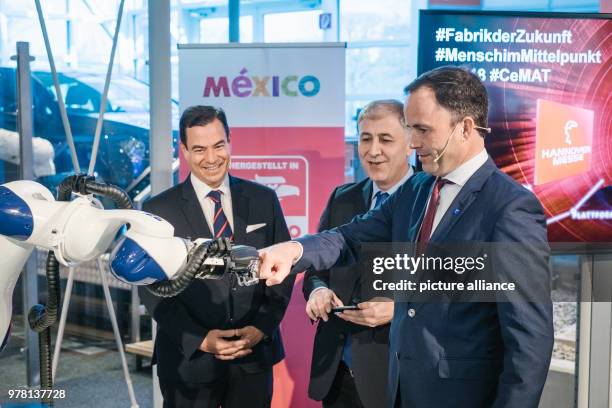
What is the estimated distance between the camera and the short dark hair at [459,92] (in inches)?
63.4

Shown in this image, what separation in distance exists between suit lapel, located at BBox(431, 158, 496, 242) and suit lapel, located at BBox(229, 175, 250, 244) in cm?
94

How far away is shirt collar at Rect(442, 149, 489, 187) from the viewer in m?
1.62

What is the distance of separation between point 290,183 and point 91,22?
3.38m

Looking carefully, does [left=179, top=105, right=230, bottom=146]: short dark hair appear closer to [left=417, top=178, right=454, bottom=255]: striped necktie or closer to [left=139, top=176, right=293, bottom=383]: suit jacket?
[left=139, top=176, right=293, bottom=383]: suit jacket

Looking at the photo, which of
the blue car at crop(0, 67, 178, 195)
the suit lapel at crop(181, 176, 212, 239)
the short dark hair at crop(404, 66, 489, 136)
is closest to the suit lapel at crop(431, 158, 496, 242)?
the short dark hair at crop(404, 66, 489, 136)

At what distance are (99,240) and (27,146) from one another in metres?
3.18

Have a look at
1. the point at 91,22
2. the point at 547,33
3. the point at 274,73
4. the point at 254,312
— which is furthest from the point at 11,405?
the point at 91,22

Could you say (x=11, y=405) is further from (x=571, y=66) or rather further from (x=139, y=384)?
(x=139, y=384)

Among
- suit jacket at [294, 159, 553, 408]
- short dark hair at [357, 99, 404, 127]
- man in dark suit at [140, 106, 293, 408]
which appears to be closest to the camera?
suit jacket at [294, 159, 553, 408]

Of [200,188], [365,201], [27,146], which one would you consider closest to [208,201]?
[200,188]

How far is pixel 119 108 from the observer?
5609mm

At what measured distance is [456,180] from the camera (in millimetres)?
1629

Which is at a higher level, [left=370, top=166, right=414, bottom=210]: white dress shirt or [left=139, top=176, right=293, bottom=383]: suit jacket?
[left=370, top=166, right=414, bottom=210]: white dress shirt

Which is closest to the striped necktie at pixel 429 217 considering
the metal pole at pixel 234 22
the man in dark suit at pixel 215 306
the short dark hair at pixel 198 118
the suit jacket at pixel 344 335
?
the suit jacket at pixel 344 335
